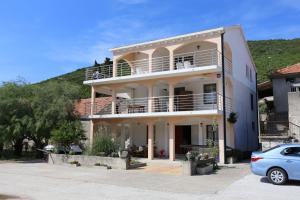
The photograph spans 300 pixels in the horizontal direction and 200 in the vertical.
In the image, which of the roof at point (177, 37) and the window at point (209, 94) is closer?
the roof at point (177, 37)

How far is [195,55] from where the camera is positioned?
2541cm

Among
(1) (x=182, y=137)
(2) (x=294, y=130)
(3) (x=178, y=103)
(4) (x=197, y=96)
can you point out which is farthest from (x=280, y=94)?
(1) (x=182, y=137)

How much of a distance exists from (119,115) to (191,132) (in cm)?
571

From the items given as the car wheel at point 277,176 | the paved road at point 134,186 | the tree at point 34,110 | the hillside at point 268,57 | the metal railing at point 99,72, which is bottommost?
the paved road at point 134,186

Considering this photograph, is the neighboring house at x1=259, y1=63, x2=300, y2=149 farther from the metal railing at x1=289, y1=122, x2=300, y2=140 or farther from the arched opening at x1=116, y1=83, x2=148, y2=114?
the arched opening at x1=116, y1=83, x2=148, y2=114

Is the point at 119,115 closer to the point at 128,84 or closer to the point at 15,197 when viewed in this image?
the point at 128,84

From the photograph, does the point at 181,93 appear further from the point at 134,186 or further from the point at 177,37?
the point at 134,186

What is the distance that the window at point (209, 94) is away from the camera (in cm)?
2400

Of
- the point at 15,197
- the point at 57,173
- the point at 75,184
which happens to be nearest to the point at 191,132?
the point at 57,173

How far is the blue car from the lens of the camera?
12727mm

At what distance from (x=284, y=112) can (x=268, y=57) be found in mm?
32470

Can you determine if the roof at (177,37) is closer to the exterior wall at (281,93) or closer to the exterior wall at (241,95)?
the exterior wall at (241,95)

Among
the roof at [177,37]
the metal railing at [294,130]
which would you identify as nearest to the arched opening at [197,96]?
the roof at [177,37]

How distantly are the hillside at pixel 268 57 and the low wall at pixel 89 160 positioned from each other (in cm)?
2401
